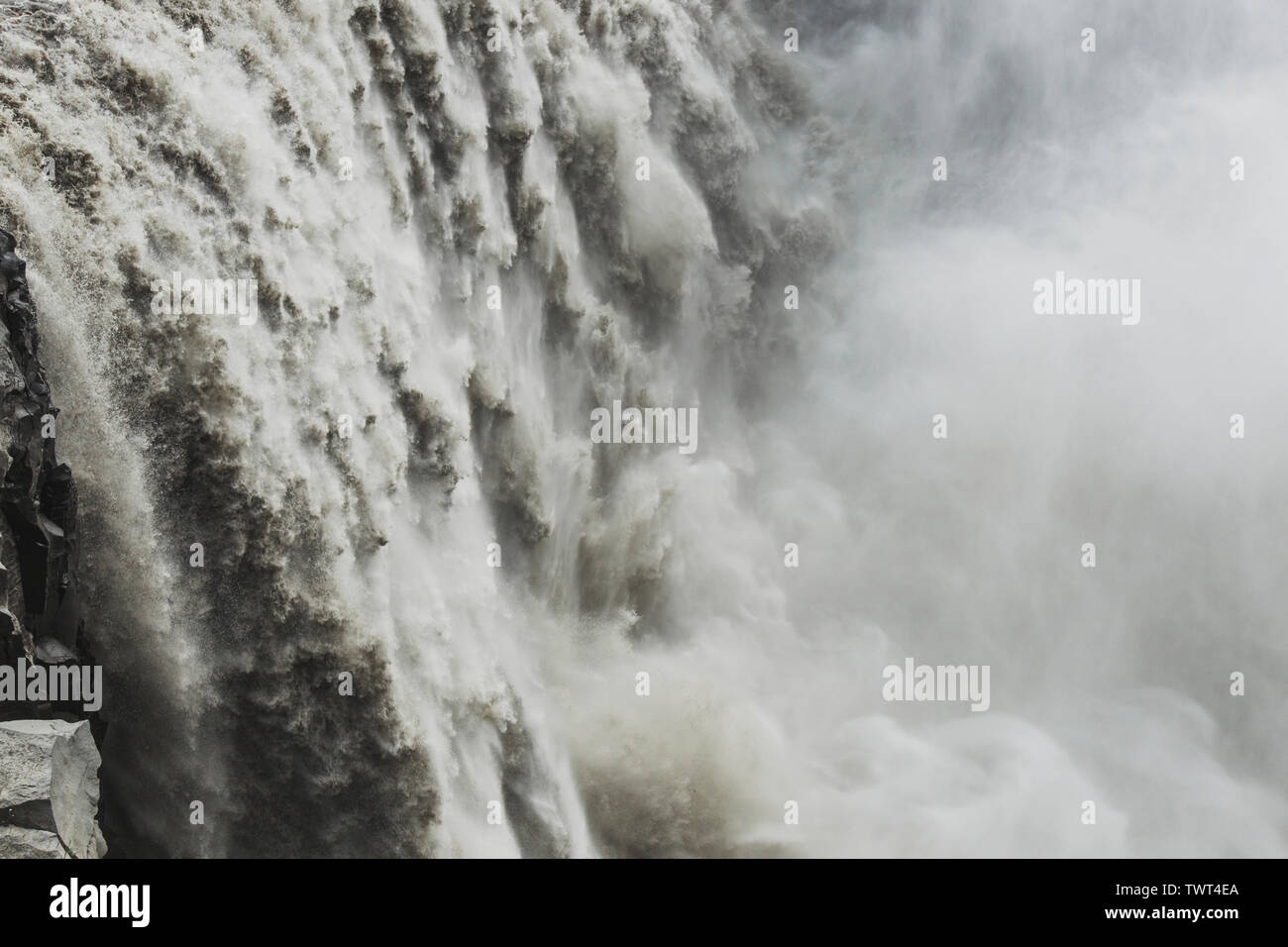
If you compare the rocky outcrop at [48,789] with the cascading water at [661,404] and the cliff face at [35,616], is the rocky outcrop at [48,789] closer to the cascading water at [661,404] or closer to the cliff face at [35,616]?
the cliff face at [35,616]

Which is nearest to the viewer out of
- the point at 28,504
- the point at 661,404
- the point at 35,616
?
the point at 28,504

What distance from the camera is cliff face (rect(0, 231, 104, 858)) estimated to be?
7762mm

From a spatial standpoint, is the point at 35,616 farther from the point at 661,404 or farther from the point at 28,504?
the point at 661,404

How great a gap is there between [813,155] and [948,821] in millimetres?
8894

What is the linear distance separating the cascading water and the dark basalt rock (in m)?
0.29

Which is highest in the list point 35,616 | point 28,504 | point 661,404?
point 661,404

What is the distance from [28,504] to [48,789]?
1533 mm

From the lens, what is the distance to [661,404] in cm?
1627

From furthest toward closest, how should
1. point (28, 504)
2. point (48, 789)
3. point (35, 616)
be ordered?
point (35, 616) < point (28, 504) < point (48, 789)

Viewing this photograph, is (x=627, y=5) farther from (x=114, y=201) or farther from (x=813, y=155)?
(x=114, y=201)

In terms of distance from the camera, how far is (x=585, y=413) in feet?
48.7

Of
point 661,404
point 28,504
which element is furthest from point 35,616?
point 661,404

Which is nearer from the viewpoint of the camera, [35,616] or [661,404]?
[35,616]

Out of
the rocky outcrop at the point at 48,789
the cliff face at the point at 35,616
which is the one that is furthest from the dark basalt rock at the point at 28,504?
the rocky outcrop at the point at 48,789
